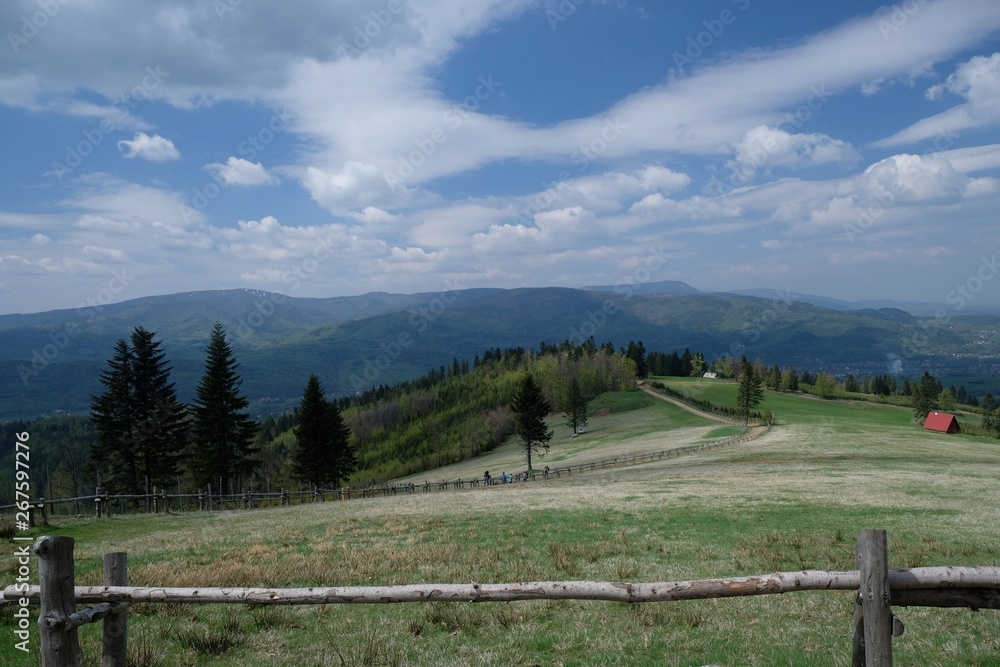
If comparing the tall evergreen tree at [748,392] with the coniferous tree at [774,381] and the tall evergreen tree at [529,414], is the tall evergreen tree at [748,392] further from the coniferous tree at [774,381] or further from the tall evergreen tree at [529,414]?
the coniferous tree at [774,381]

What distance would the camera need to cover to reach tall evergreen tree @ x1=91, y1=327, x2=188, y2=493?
4884cm

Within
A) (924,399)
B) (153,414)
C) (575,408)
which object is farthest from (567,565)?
(924,399)

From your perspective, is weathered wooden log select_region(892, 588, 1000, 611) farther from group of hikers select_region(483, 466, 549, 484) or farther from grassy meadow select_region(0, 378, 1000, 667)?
group of hikers select_region(483, 466, 549, 484)

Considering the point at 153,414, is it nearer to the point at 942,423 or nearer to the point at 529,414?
the point at 529,414

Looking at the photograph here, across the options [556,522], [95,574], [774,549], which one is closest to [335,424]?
[556,522]

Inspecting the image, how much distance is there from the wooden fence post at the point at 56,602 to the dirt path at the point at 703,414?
7646 centimetres

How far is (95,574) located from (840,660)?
15.9 meters

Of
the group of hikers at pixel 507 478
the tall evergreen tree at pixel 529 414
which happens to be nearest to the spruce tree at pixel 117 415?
the group of hikers at pixel 507 478

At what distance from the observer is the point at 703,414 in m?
110

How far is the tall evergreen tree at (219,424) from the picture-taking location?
5459 cm

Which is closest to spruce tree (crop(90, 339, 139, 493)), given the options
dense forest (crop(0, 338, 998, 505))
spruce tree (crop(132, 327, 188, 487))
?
spruce tree (crop(132, 327, 188, 487))

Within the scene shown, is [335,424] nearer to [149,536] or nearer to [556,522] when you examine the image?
[149,536]

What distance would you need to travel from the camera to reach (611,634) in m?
8.87

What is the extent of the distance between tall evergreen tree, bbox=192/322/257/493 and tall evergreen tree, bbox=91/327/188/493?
333 centimetres
